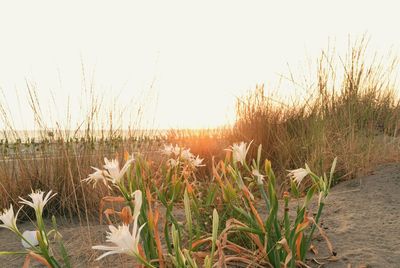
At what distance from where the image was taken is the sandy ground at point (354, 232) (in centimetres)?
168

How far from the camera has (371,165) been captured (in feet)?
11.3

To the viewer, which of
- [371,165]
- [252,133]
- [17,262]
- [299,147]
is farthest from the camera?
[252,133]

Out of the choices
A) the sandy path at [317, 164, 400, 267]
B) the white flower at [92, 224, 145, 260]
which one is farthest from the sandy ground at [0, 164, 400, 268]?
the white flower at [92, 224, 145, 260]

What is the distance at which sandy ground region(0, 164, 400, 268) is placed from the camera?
168 centimetres

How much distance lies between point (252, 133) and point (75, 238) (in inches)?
107

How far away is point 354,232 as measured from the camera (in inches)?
77.3

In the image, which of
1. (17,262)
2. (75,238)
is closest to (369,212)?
(75,238)

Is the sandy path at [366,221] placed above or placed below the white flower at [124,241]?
below

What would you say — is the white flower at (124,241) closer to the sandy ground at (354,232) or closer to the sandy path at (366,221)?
the sandy ground at (354,232)

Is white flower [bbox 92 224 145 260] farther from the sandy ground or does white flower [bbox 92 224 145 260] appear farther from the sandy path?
the sandy path

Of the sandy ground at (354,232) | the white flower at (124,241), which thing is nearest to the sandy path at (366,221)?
the sandy ground at (354,232)

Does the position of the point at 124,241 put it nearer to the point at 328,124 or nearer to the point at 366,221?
the point at 366,221

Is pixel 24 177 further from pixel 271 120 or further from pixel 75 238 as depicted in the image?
pixel 271 120

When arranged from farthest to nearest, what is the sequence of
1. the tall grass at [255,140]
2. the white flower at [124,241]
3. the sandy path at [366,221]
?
the tall grass at [255,140] → the sandy path at [366,221] → the white flower at [124,241]
